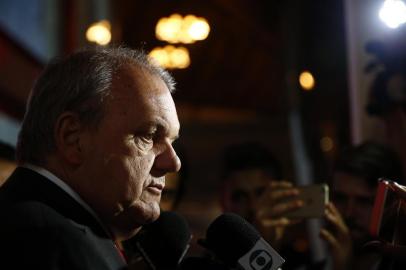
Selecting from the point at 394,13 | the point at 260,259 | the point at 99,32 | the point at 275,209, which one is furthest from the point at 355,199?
the point at 99,32

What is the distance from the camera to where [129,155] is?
58.9 inches

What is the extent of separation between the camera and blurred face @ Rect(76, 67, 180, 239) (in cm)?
148

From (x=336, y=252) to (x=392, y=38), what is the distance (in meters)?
0.95

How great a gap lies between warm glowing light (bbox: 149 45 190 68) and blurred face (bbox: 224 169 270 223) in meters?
6.49

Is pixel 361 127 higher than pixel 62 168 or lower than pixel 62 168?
lower

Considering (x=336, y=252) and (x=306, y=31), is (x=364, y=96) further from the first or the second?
(x=306, y=31)

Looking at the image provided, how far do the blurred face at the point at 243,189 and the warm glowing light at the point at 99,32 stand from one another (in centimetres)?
273

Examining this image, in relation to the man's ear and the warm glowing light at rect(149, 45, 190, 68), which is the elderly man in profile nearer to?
the man's ear

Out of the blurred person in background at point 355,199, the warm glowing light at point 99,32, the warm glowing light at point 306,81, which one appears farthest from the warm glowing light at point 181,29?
the blurred person in background at point 355,199

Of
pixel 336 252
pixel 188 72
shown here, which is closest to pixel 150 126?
pixel 336 252

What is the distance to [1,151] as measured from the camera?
221 cm

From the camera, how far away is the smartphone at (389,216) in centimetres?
157

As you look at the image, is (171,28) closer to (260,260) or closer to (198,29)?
(198,29)

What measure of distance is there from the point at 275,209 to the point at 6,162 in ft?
3.39
